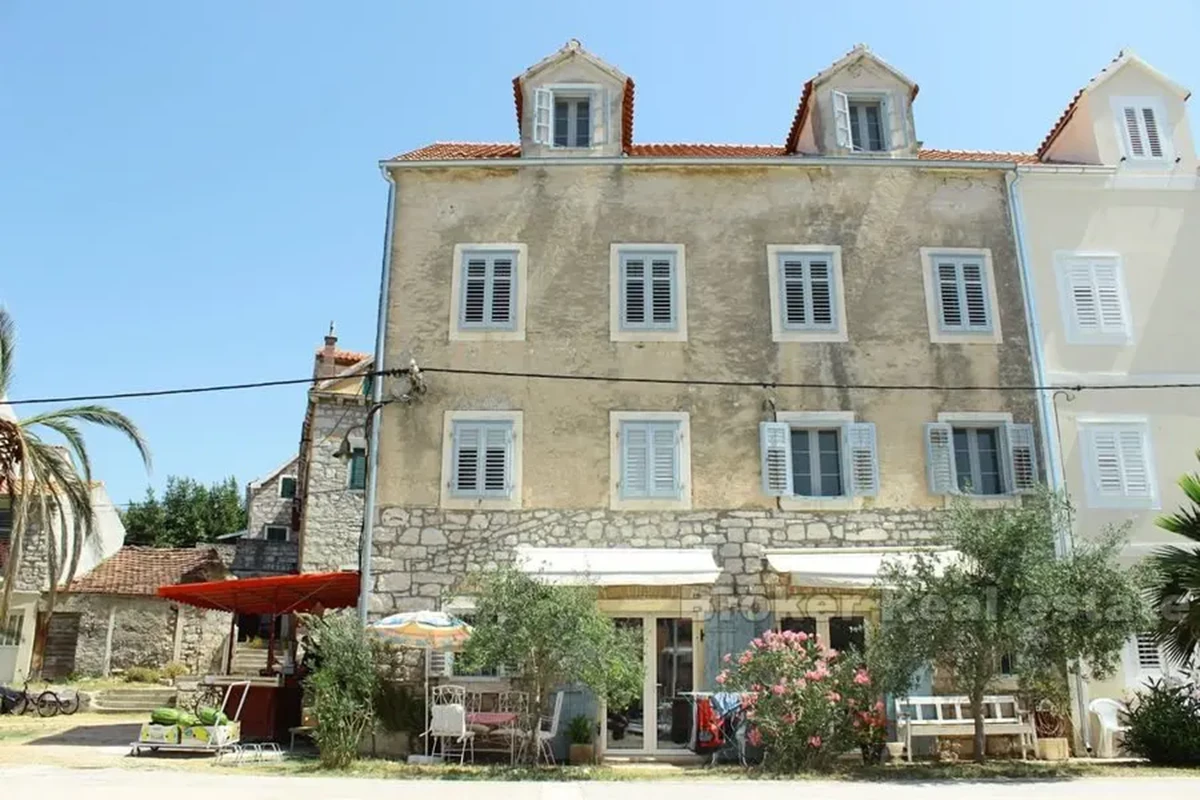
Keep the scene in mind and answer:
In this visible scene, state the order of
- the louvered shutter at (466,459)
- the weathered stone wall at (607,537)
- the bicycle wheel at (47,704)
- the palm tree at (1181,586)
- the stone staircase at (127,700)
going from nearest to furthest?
the palm tree at (1181,586)
the weathered stone wall at (607,537)
the louvered shutter at (466,459)
the bicycle wheel at (47,704)
the stone staircase at (127,700)

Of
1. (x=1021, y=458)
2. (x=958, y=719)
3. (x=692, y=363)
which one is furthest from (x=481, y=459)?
(x=1021, y=458)

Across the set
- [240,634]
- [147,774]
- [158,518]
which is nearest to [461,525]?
[147,774]

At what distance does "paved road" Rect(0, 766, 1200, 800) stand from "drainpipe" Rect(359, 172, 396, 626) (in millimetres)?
4248

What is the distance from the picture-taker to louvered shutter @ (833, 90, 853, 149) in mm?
19578

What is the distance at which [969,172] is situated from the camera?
19.4 m

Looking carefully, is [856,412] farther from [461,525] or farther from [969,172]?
[461,525]

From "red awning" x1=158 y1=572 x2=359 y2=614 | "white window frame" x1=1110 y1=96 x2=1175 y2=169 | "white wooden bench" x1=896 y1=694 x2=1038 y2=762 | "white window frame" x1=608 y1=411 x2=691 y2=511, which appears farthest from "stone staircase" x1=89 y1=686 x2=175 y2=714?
"white window frame" x1=1110 y1=96 x2=1175 y2=169

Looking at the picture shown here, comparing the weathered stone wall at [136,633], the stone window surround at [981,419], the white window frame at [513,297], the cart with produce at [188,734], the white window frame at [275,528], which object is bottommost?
the cart with produce at [188,734]

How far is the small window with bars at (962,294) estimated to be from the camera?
60.7ft

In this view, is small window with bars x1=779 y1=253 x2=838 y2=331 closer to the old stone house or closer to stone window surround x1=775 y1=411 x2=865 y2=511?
stone window surround x1=775 y1=411 x2=865 y2=511

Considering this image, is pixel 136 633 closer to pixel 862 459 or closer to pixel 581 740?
pixel 581 740

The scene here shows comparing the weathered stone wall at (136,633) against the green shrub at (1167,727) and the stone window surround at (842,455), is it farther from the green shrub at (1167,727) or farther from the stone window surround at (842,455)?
the green shrub at (1167,727)

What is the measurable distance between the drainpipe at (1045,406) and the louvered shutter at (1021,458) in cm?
29

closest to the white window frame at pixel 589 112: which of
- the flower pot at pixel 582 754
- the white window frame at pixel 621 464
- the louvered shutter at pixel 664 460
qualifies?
the white window frame at pixel 621 464
